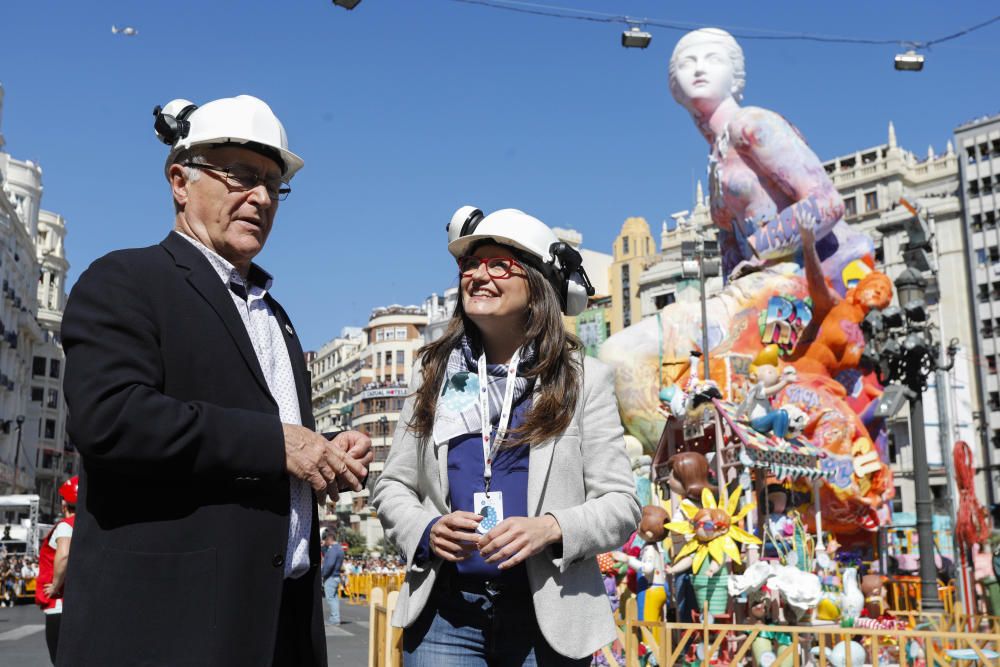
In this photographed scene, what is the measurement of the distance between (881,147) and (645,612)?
6486cm

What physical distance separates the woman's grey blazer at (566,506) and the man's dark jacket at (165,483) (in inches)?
28.4

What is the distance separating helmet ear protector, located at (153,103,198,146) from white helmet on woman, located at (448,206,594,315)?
0.98 m

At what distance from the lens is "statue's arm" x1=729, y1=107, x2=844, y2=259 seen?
20703 millimetres

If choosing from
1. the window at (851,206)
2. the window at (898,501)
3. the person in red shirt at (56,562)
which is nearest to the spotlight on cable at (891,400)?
the person in red shirt at (56,562)

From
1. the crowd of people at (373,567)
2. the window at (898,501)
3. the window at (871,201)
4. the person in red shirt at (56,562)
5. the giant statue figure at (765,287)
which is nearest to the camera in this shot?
the person in red shirt at (56,562)

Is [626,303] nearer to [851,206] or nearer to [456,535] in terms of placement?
[851,206]

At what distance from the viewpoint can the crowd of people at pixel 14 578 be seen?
26562 mm

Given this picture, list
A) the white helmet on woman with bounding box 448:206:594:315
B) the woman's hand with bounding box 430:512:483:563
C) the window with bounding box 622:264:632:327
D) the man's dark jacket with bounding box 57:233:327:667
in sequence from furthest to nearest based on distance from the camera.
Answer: the window with bounding box 622:264:632:327 → the white helmet on woman with bounding box 448:206:594:315 → the woman's hand with bounding box 430:512:483:563 → the man's dark jacket with bounding box 57:233:327:667

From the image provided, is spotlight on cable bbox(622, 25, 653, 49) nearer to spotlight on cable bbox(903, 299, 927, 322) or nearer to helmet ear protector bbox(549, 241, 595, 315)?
spotlight on cable bbox(903, 299, 927, 322)

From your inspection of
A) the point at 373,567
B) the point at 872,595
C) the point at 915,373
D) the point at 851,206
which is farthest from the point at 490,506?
the point at 851,206

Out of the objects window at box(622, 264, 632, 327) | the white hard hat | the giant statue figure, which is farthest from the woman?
window at box(622, 264, 632, 327)

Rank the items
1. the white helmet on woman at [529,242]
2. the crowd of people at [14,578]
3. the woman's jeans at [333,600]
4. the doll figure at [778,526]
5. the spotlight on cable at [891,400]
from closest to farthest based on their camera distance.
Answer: the white helmet on woman at [529,242], the doll figure at [778,526], the spotlight on cable at [891,400], the woman's jeans at [333,600], the crowd of people at [14,578]

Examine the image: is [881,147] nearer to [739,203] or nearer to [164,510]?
[739,203]

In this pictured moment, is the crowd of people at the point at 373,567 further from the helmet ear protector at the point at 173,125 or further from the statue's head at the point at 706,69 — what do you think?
the helmet ear protector at the point at 173,125
